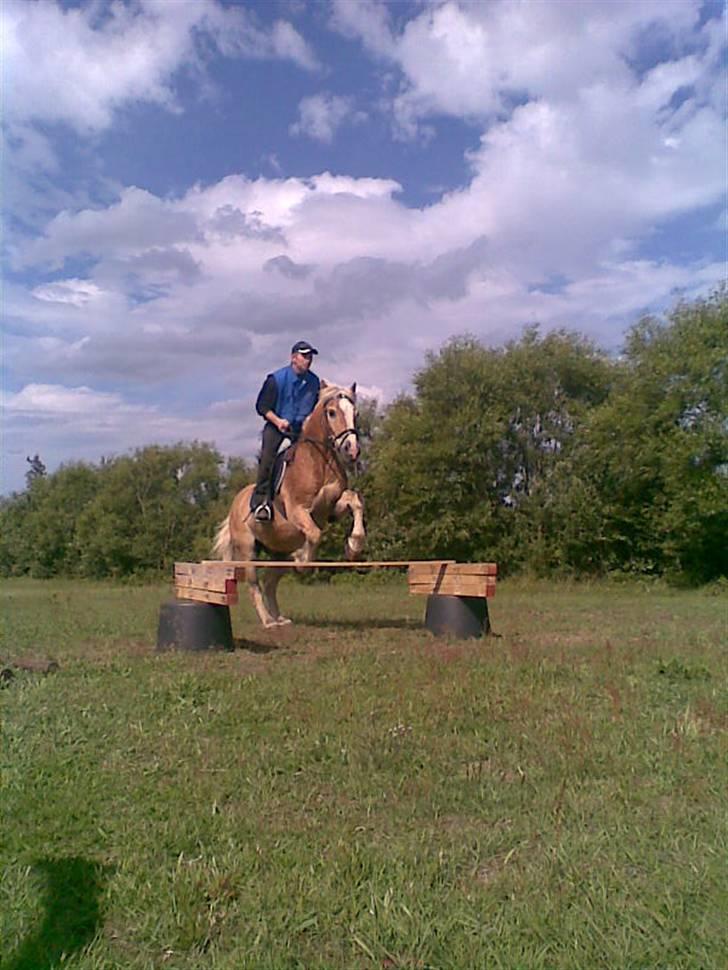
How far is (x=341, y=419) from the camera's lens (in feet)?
31.3

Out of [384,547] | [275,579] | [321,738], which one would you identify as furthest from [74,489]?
[321,738]

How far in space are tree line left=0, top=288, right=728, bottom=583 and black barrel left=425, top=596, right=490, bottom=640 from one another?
18353 mm

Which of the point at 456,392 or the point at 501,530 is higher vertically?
the point at 456,392

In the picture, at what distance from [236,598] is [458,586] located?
2.78m

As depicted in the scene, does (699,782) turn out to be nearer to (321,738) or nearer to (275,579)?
(321,738)

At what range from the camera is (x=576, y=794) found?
13.7ft

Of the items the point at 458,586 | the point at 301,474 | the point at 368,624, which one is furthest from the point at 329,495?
the point at 368,624

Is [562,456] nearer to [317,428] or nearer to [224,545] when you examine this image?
[224,545]

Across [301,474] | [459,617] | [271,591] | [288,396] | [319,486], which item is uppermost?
[288,396]

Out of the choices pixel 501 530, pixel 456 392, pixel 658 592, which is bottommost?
pixel 658 592

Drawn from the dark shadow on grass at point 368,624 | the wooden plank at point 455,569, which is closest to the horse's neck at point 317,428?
the wooden plank at point 455,569

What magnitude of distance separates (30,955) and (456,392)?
2900 cm

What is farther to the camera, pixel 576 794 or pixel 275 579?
pixel 275 579

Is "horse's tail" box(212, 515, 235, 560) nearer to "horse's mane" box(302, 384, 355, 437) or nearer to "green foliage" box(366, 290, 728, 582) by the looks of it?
"horse's mane" box(302, 384, 355, 437)
